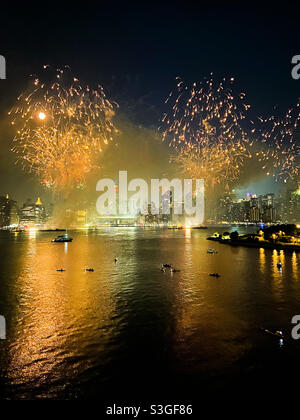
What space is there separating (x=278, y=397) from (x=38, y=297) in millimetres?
17124

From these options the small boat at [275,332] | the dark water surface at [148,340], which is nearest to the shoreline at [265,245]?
the dark water surface at [148,340]

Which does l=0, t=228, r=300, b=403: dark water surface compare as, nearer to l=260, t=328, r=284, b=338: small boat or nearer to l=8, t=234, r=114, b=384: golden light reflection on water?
l=8, t=234, r=114, b=384: golden light reflection on water

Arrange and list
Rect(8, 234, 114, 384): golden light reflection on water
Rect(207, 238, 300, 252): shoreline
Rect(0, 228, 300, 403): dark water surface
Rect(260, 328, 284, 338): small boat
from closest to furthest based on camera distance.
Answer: Rect(0, 228, 300, 403): dark water surface < Rect(8, 234, 114, 384): golden light reflection on water < Rect(260, 328, 284, 338): small boat < Rect(207, 238, 300, 252): shoreline

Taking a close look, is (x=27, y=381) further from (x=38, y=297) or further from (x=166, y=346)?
(x=38, y=297)

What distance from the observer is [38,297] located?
775 inches

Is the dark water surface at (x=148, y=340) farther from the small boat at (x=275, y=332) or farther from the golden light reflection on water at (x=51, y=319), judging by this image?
the small boat at (x=275, y=332)

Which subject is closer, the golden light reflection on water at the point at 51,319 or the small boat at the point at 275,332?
the golden light reflection on water at the point at 51,319

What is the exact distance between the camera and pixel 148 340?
12.3 meters

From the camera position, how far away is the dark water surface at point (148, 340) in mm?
8828

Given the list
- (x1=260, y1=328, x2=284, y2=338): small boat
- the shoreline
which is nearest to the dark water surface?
(x1=260, y1=328, x2=284, y2=338): small boat

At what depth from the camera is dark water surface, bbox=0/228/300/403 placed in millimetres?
8828

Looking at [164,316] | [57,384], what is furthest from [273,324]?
[57,384]

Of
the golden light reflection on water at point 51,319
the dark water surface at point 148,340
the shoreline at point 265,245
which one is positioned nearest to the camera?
the dark water surface at point 148,340
